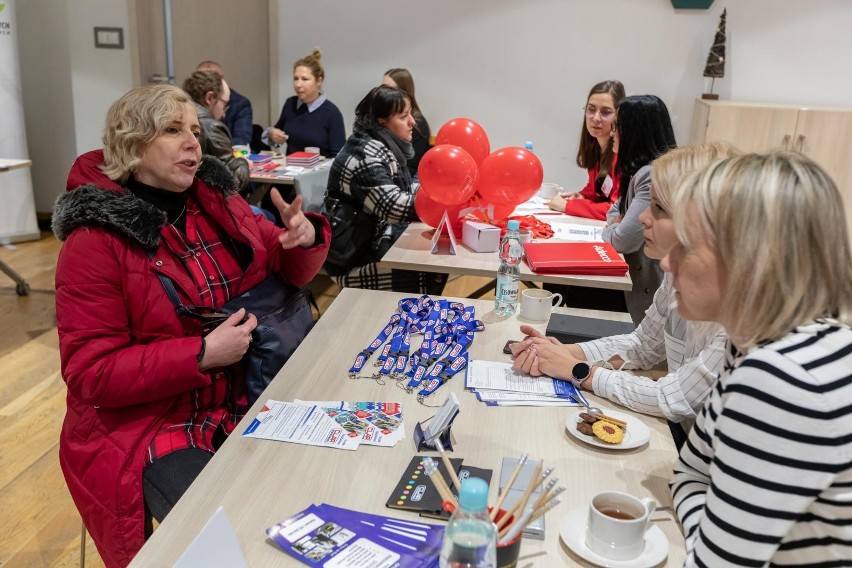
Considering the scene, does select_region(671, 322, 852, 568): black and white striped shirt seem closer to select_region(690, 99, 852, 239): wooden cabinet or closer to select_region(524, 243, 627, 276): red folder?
select_region(524, 243, 627, 276): red folder

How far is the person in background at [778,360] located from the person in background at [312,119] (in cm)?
470

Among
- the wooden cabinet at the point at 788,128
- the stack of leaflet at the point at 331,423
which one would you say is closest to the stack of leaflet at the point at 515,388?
the stack of leaflet at the point at 331,423

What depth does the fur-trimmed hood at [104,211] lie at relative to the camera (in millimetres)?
1713

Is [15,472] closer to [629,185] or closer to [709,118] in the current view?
[629,185]

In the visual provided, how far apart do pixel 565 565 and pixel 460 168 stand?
1995 mm

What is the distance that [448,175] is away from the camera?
Answer: 2.93m

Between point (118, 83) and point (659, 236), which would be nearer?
point (659, 236)

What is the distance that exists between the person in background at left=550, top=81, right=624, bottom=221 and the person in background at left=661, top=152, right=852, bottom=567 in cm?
264

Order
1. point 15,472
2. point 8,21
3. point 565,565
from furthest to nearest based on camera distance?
1. point 8,21
2. point 15,472
3. point 565,565

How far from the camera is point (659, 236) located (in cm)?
174

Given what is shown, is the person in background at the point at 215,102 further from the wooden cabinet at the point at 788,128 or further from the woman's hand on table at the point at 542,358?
the wooden cabinet at the point at 788,128

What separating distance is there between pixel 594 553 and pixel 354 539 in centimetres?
38

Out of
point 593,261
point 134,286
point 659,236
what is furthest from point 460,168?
point 134,286

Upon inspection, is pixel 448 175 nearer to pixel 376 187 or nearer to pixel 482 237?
pixel 482 237
